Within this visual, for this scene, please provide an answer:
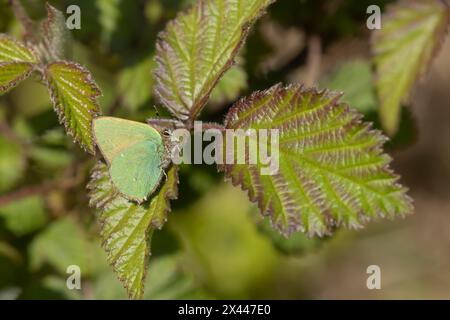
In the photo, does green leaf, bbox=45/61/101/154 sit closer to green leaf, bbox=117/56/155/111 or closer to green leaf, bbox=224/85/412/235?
green leaf, bbox=224/85/412/235

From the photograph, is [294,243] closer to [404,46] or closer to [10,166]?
[404,46]

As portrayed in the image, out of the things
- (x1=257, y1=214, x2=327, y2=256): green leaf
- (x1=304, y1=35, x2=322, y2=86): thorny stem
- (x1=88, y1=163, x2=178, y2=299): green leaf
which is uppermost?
(x1=304, y1=35, x2=322, y2=86): thorny stem

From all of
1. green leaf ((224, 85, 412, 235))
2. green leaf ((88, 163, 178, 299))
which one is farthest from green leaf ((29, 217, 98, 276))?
green leaf ((224, 85, 412, 235))

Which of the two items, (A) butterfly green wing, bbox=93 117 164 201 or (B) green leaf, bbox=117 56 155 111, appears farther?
(B) green leaf, bbox=117 56 155 111

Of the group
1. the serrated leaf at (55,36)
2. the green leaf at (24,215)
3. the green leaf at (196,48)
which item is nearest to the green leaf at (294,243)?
the green leaf at (24,215)
